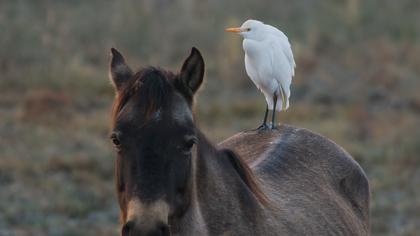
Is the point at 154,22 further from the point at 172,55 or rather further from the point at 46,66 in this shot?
the point at 46,66

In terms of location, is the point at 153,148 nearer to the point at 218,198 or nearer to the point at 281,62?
the point at 218,198

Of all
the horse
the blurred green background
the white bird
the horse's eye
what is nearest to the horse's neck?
the horse

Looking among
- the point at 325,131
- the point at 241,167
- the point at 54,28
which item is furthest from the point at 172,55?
the point at 241,167

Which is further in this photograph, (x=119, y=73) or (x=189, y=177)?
(x=119, y=73)

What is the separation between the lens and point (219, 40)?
1591 cm

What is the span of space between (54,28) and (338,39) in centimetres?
418

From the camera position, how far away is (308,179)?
18.5ft

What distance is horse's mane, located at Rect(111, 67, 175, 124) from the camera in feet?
13.4

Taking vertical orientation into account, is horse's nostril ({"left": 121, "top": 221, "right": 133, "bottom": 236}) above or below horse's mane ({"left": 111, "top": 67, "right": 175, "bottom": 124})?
below

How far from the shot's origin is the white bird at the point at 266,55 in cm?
554

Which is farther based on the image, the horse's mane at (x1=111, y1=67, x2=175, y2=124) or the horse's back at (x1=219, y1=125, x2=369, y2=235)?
the horse's back at (x1=219, y1=125, x2=369, y2=235)

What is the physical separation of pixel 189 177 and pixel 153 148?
22cm

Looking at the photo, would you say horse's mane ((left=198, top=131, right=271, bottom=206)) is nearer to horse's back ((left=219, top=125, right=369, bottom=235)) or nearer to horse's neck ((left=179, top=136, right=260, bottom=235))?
horse's neck ((left=179, top=136, right=260, bottom=235))

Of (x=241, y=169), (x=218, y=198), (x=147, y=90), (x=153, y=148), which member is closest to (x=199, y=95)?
(x=241, y=169)
